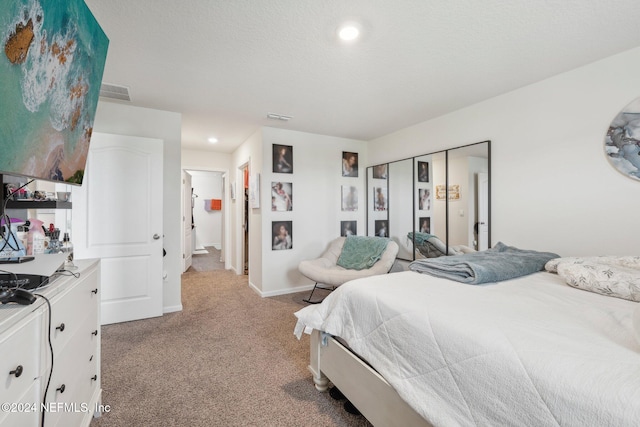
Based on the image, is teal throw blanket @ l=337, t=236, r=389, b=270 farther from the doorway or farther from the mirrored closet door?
the doorway

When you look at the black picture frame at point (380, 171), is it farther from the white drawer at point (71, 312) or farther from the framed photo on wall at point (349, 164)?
the white drawer at point (71, 312)

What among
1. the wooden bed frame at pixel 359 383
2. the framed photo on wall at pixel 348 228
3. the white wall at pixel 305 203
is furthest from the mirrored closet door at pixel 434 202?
the wooden bed frame at pixel 359 383

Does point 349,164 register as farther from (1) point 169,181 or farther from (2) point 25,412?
(2) point 25,412

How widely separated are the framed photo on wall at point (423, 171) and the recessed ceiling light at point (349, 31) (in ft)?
6.76

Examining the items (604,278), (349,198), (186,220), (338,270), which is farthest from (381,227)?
(186,220)

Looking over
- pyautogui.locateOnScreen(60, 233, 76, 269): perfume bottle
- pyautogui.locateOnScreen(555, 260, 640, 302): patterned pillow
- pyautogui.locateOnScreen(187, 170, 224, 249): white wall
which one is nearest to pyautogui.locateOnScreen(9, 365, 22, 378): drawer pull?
pyautogui.locateOnScreen(60, 233, 76, 269): perfume bottle

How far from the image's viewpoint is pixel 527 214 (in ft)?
8.16

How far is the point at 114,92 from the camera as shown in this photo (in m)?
2.66

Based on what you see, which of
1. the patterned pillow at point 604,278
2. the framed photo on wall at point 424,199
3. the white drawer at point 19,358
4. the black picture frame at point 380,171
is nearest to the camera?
the white drawer at point 19,358

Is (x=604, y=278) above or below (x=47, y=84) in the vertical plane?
below

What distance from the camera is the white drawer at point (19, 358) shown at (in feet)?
2.30

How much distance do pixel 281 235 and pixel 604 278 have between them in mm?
3164

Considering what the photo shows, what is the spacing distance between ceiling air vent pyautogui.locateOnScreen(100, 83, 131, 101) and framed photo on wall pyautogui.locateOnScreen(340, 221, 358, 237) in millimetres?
3065

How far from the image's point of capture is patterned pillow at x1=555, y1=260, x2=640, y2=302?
1360mm
